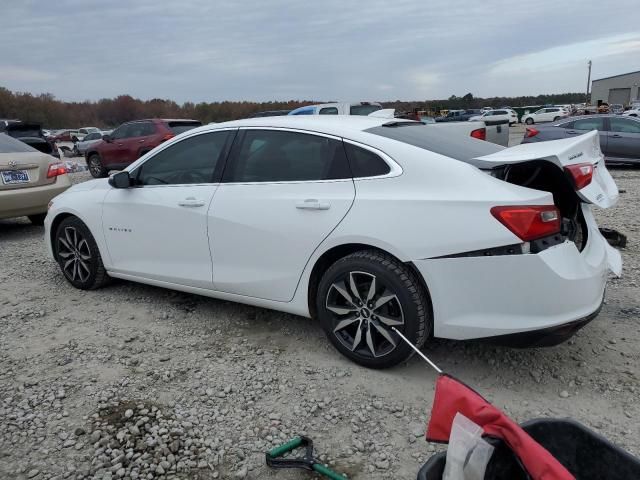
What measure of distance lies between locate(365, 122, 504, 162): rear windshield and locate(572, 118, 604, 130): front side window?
10.6 metres

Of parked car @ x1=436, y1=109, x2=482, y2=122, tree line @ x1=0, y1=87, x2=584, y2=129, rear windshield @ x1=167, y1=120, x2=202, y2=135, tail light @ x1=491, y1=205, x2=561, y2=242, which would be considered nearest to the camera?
tail light @ x1=491, y1=205, x2=561, y2=242

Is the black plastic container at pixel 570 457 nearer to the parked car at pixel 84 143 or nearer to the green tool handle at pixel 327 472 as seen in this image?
the green tool handle at pixel 327 472

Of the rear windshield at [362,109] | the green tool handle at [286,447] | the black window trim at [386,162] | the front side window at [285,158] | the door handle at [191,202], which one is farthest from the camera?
the rear windshield at [362,109]

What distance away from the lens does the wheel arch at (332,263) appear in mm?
2875

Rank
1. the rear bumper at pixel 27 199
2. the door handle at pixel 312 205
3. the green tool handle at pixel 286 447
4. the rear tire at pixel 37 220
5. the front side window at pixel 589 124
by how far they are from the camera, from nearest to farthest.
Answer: the green tool handle at pixel 286 447, the door handle at pixel 312 205, the rear bumper at pixel 27 199, the rear tire at pixel 37 220, the front side window at pixel 589 124

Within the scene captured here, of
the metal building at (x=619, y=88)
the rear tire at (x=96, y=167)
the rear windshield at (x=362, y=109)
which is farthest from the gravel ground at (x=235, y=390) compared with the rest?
the metal building at (x=619, y=88)

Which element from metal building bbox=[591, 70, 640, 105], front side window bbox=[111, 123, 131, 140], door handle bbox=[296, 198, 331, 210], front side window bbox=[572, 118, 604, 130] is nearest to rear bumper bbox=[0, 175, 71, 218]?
door handle bbox=[296, 198, 331, 210]

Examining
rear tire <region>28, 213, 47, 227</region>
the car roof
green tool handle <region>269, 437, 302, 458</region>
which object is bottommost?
green tool handle <region>269, 437, 302, 458</region>

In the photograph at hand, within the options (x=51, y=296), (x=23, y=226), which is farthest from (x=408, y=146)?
(x=23, y=226)

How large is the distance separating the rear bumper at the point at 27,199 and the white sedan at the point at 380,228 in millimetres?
3491

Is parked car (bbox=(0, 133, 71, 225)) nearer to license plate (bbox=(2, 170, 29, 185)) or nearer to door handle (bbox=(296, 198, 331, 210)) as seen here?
license plate (bbox=(2, 170, 29, 185))

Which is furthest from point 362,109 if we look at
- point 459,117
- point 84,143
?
point 459,117

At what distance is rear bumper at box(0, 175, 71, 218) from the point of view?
21.9 feet

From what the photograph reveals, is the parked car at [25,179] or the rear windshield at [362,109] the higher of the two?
the rear windshield at [362,109]
